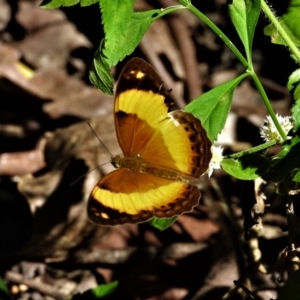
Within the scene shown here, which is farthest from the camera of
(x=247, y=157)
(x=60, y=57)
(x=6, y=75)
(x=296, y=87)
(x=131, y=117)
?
(x=60, y=57)

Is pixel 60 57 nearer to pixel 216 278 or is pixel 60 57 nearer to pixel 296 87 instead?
pixel 216 278

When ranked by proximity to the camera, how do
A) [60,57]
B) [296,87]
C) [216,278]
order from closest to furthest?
[296,87] → [216,278] → [60,57]

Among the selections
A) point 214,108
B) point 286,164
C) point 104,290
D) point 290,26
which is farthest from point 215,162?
point 104,290

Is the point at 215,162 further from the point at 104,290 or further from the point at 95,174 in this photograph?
the point at 95,174

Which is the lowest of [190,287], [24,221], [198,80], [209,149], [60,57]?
[190,287]

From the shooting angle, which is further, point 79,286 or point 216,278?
point 79,286

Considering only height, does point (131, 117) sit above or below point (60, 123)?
above

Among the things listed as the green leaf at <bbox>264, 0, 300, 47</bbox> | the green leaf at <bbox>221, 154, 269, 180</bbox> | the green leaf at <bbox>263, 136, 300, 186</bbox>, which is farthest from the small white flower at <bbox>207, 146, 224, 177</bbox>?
the green leaf at <bbox>264, 0, 300, 47</bbox>

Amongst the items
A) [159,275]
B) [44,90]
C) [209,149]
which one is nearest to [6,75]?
[44,90]
